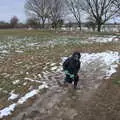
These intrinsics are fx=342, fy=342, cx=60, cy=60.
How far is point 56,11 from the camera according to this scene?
66.3m

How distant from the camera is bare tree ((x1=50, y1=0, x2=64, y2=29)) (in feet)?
215

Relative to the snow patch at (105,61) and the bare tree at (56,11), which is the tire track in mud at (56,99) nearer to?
the snow patch at (105,61)

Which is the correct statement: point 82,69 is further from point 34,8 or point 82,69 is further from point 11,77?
point 34,8

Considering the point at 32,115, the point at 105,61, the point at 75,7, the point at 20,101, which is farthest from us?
the point at 75,7

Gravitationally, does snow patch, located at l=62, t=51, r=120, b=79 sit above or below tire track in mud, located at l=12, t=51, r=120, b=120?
above

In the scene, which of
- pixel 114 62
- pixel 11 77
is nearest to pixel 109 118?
pixel 11 77

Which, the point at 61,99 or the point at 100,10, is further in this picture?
the point at 100,10

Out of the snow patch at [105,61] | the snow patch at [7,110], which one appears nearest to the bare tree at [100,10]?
the snow patch at [105,61]

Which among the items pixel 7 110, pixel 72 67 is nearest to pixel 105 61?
pixel 72 67

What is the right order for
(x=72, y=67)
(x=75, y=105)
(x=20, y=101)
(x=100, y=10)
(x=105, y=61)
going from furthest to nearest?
(x=100, y=10)
(x=105, y=61)
(x=72, y=67)
(x=20, y=101)
(x=75, y=105)

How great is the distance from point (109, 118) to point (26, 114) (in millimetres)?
1797

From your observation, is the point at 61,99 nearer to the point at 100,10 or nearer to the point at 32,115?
the point at 32,115

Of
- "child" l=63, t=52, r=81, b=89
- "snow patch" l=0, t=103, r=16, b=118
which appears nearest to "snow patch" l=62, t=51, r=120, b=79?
"child" l=63, t=52, r=81, b=89

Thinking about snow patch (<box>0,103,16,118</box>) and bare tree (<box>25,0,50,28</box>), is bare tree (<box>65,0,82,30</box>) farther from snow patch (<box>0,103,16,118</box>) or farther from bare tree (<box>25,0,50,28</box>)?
snow patch (<box>0,103,16,118</box>)
